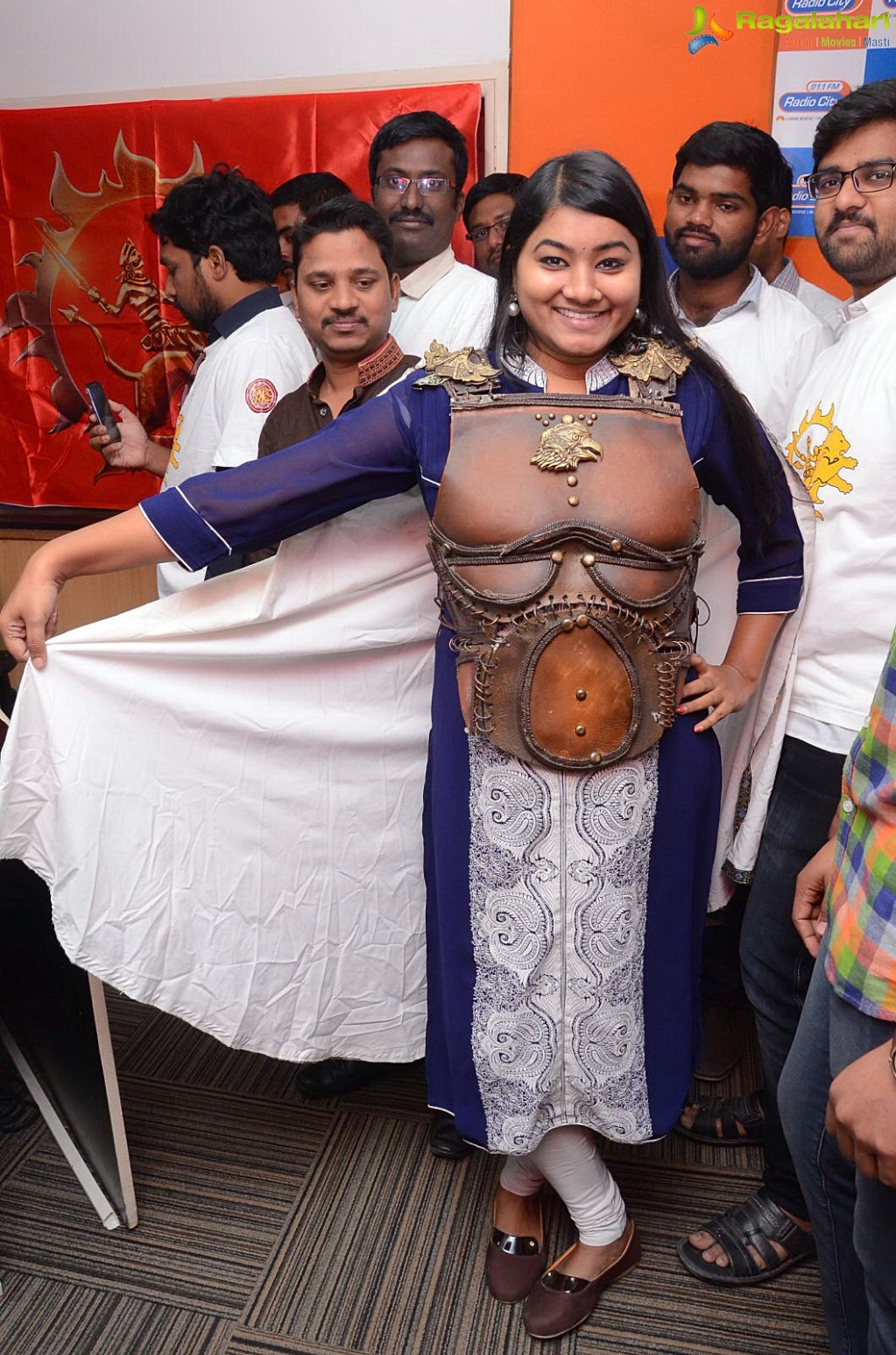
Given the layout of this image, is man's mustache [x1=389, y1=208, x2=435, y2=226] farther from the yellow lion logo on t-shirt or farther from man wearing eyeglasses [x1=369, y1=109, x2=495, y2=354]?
the yellow lion logo on t-shirt

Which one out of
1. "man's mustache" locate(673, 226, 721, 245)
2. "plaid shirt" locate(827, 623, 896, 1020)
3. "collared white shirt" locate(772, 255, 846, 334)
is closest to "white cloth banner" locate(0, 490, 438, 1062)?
"plaid shirt" locate(827, 623, 896, 1020)

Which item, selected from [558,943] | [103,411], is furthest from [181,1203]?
[103,411]

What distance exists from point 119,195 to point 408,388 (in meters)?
2.76

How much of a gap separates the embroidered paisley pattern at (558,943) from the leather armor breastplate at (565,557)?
62 millimetres

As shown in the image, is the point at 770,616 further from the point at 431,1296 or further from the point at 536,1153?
the point at 431,1296

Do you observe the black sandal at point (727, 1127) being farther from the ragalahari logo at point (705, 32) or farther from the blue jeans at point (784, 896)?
the ragalahari logo at point (705, 32)

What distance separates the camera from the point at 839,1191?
121 cm

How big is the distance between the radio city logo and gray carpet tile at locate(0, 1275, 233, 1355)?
10.5 ft

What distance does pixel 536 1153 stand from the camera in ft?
5.34

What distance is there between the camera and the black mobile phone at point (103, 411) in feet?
7.23

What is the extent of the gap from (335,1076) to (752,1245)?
0.84 meters

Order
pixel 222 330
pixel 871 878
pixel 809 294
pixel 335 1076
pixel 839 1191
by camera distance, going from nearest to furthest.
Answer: pixel 871 878 < pixel 839 1191 < pixel 335 1076 < pixel 222 330 < pixel 809 294

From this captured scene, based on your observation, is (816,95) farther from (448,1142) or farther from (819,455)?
(448,1142)

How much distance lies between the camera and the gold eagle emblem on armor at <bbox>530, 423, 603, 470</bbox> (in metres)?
1.32
